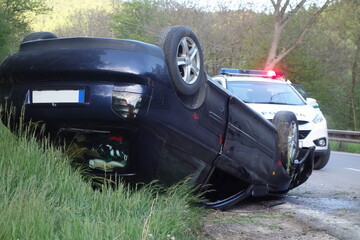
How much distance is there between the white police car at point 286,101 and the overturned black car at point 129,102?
5278 millimetres

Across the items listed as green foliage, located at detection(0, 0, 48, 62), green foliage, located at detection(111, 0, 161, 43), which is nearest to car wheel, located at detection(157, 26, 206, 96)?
green foliage, located at detection(0, 0, 48, 62)

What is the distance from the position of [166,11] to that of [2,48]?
21.8 metres

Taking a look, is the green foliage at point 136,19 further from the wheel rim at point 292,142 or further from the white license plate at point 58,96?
the white license plate at point 58,96

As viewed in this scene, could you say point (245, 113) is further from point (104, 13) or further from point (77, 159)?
point (104, 13)

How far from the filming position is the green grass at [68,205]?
297cm

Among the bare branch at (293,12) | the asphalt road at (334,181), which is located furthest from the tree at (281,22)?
the asphalt road at (334,181)

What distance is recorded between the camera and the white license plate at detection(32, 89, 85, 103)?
12.9 feet

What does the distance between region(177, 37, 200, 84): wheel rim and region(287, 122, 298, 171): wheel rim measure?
1.98 m

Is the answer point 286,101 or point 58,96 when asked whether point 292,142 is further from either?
point 286,101

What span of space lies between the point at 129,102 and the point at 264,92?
6808 mm

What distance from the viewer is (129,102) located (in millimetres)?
3869

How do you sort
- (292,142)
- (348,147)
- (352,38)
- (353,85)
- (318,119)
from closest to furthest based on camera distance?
(292,142) < (318,119) < (348,147) < (352,38) < (353,85)

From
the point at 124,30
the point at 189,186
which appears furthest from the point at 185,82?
the point at 124,30

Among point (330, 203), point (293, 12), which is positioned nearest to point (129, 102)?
point (330, 203)
